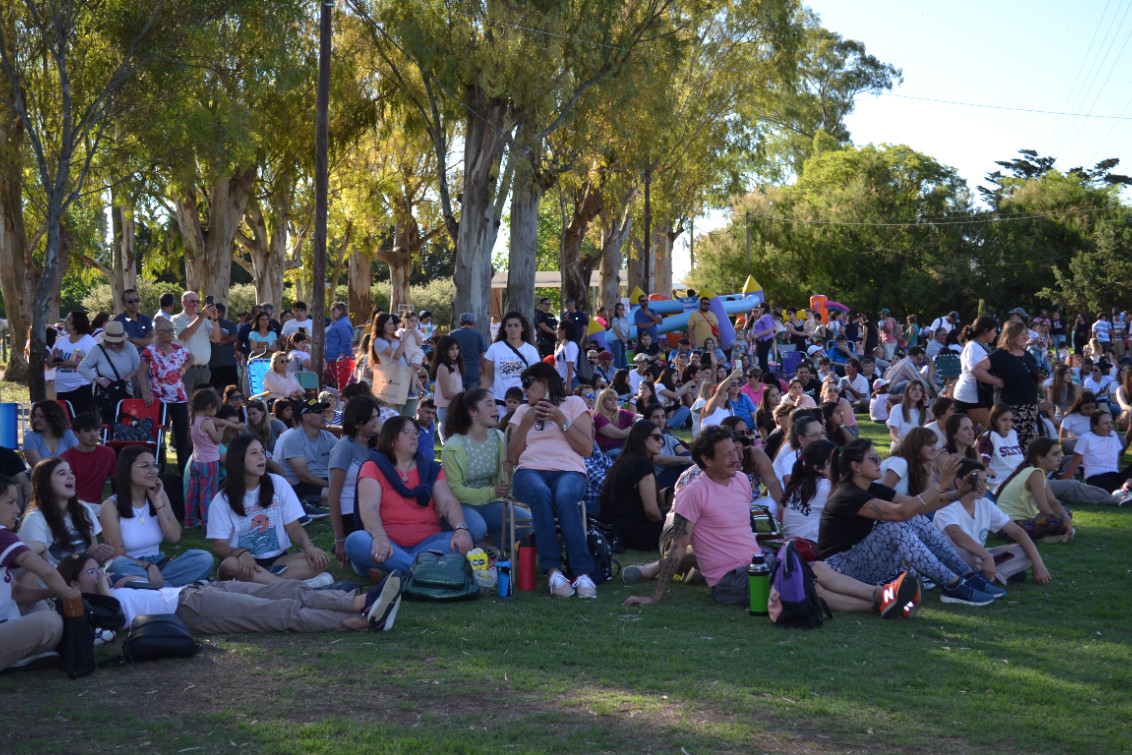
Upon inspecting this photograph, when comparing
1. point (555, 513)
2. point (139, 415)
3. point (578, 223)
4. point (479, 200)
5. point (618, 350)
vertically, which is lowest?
point (555, 513)

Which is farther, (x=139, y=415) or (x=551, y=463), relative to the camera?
(x=139, y=415)

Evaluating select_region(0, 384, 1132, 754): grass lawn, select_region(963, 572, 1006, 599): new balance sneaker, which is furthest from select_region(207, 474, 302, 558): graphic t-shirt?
select_region(963, 572, 1006, 599): new balance sneaker

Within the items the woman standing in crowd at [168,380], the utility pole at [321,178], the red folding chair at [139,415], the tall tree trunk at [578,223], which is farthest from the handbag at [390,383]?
the tall tree trunk at [578,223]

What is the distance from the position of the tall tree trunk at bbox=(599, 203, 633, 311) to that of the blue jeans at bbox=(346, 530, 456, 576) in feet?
98.1

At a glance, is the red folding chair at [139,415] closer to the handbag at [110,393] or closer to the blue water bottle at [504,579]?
the handbag at [110,393]

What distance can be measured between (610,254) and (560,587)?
31.8 m

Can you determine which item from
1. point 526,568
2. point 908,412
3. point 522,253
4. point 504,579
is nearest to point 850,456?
point 526,568

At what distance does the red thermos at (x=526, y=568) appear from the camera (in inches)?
300

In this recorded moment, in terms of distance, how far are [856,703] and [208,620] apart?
3.60 metres

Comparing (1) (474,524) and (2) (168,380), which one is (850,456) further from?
(2) (168,380)

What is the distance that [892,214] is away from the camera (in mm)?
54281

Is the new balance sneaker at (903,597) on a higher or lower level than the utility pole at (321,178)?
lower

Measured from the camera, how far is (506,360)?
11.2 m

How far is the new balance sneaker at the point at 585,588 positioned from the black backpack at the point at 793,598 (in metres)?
1.25
